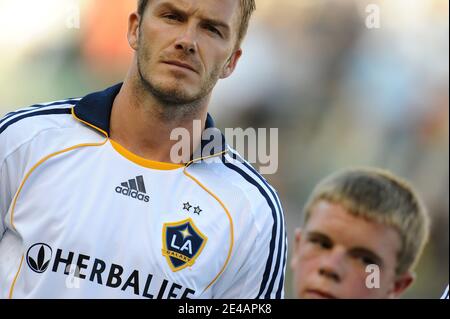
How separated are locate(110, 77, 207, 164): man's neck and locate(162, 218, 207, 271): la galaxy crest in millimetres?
256

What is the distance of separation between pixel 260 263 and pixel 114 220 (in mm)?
571

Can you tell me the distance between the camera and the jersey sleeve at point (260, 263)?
256 centimetres

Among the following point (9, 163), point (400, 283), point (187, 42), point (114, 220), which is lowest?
point (400, 283)

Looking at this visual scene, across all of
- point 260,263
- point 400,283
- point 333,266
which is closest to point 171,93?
point 260,263

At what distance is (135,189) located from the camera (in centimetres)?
251

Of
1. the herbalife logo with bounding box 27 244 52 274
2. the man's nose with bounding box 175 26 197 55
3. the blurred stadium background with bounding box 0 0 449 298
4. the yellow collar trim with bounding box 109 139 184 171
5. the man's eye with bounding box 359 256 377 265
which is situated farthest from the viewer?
the blurred stadium background with bounding box 0 0 449 298

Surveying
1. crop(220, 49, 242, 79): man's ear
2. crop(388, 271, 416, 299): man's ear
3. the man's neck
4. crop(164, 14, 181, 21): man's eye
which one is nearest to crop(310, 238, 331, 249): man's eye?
crop(388, 271, 416, 299): man's ear

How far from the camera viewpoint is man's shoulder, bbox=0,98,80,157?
242 centimetres

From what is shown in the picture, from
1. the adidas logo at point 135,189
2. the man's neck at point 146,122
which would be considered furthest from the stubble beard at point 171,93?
the adidas logo at point 135,189

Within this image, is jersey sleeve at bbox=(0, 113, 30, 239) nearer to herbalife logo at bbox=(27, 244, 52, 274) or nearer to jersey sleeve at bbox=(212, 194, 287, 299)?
herbalife logo at bbox=(27, 244, 52, 274)

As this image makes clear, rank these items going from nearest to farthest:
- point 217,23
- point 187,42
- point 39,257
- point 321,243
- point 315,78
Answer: point 39,257 < point 187,42 < point 217,23 < point 321,243 < point 315,78

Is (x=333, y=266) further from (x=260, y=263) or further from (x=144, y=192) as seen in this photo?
(x=144, y=192)

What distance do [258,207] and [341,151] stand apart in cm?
291

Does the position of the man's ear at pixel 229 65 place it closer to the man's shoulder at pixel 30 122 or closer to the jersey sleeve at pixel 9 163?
the man's shoulder at pixel 30 122
